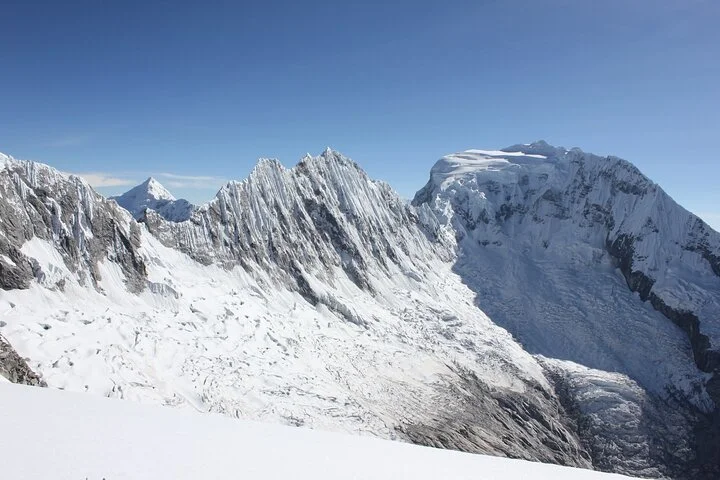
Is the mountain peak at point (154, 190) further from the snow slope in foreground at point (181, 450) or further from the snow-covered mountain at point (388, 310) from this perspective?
the snow slope in foreground at point (181, 450)

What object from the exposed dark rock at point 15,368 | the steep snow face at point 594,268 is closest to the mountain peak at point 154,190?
the steep snow face at point 594,268

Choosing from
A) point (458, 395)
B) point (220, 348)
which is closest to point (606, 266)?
point (458, 395)

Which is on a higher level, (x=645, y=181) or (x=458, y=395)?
(x=645, y=181)

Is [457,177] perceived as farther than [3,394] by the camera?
Yes

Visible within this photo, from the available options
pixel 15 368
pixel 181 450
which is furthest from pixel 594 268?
pixel 181 450

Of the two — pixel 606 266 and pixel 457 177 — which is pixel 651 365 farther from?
pixel 457 177

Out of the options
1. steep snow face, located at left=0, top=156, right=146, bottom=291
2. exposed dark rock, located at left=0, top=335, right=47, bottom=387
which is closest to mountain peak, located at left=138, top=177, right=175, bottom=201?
steep snow face, located at left=0, top=156, right=146, bottom=291

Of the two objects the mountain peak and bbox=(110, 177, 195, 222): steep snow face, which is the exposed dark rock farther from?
the mountain peak

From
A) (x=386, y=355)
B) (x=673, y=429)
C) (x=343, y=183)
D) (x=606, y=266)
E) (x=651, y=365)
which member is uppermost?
(x=343, y=183)
